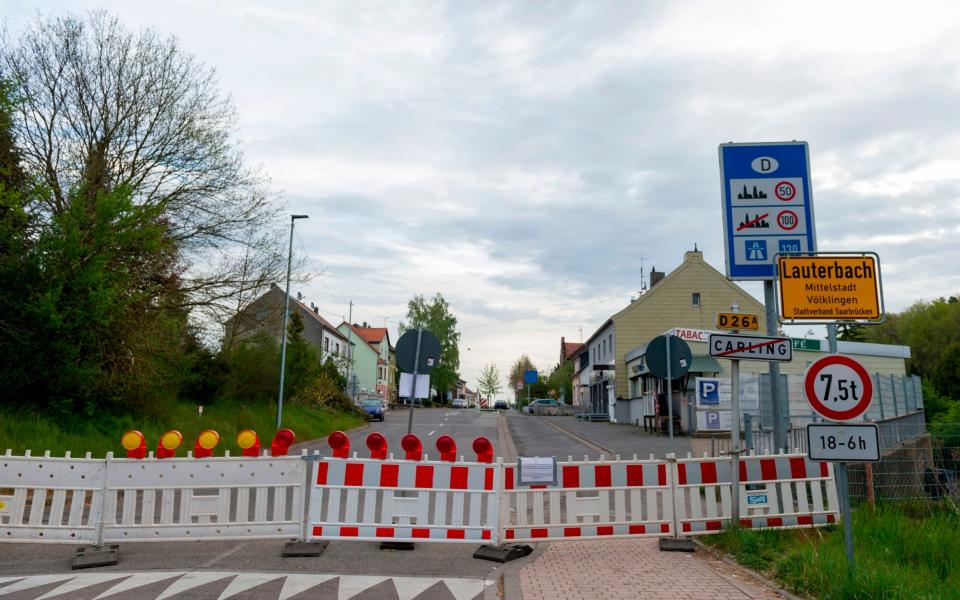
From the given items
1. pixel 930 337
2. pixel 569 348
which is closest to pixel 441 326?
pixel 569 348

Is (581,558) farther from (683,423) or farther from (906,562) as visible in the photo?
(683,423)

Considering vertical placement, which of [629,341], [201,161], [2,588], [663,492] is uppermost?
[201,161]

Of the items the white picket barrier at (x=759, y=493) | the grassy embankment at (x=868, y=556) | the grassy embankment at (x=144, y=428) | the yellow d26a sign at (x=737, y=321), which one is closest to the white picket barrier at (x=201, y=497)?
the white picket barrier at (x=759, y=493)

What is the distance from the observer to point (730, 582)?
6359 mm

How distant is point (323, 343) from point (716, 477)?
65473 mm

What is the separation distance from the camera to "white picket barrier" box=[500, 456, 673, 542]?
779cm

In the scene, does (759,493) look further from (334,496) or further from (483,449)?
(334,496)

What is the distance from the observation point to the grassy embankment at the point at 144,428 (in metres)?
13.5

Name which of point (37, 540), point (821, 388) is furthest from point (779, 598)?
point (37, 540)

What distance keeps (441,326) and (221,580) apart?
87560 mm

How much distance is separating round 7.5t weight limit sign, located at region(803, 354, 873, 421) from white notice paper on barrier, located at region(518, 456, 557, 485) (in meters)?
2.83

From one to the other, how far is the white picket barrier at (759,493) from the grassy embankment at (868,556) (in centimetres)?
18

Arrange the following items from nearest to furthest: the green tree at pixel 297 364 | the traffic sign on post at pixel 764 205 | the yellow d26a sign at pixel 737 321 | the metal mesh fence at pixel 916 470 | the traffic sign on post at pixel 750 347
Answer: the traffic sign on post at pixel 750 347
the yellow d26a sign at pixel 737 321
the traffic sign on post at pixel 764 205
the metal mesh fence at pixel 916 470
the green tree at pixel 297 364

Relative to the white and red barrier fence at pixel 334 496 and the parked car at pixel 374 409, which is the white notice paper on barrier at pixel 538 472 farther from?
the parked car at pixel 374 409
